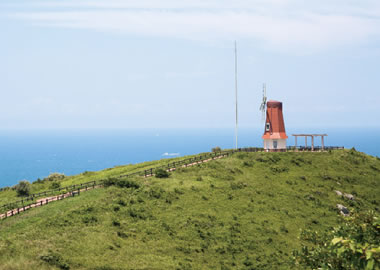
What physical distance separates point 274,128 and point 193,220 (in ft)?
119

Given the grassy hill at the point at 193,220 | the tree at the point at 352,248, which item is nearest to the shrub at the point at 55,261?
the grassy hill at the point at 193,220

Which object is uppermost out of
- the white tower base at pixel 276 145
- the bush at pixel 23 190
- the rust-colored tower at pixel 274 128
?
the rust-colored tower at pixel 274 128

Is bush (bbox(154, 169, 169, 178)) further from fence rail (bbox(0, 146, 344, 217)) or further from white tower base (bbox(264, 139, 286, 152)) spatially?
white tower base (bbox(264, 139, 286, 152))

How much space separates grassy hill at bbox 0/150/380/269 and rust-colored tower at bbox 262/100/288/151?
803 centimetres

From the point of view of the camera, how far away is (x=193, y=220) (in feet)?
159

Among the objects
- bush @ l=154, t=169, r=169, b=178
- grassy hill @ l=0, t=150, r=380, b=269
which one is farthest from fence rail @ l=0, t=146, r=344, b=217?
grassy hill @ l=0, t=150, r=380, b=269

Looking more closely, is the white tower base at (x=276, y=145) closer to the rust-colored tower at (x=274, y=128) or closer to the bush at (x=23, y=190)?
the rust-colored tower at (x=274, y=128)

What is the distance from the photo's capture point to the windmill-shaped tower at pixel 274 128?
79750 mm

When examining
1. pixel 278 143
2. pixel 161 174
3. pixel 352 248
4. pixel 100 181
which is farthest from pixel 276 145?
pixel 352 248

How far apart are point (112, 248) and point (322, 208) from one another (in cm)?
3185

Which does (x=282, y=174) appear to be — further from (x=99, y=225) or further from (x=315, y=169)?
(x=99, y=225)

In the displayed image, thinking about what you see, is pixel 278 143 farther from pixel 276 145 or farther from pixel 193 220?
pixel 193 220

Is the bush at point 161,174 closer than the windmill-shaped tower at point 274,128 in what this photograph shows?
Yes

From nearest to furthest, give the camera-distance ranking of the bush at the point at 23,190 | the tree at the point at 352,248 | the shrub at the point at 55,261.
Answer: the tree at the point at 352,248 → the shrub at the point at 55,261 → the bush at the point at 23,190
